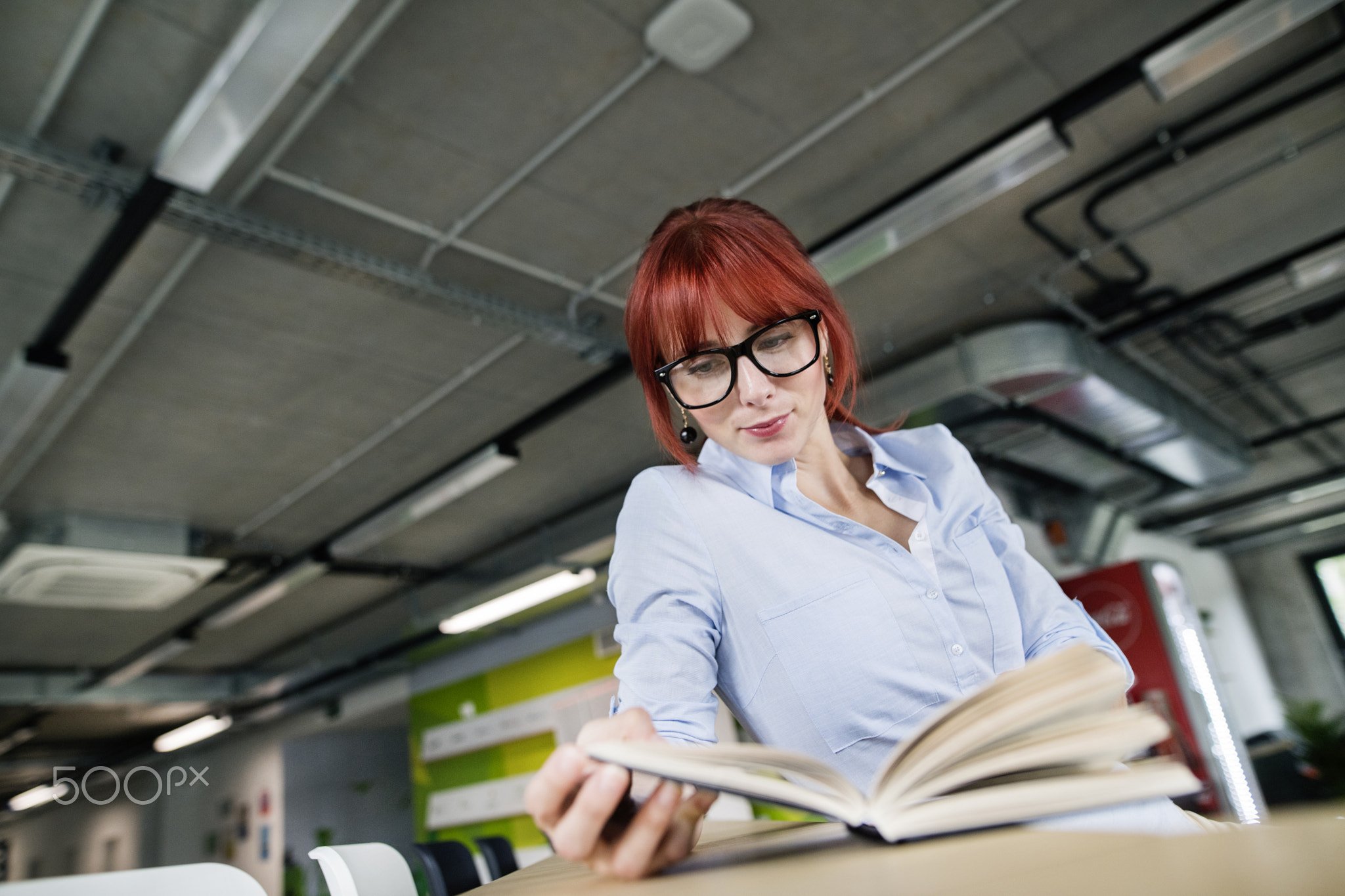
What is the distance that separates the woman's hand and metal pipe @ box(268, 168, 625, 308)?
341 cm

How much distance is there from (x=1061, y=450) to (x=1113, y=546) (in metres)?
2.60

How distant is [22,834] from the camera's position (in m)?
1.21

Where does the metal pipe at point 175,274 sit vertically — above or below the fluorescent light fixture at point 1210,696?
above

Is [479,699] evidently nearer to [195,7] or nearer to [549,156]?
[549,156]

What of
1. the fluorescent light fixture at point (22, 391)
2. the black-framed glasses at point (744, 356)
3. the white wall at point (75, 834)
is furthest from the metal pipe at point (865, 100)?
the fluorescent light fixture at point (22, 391)

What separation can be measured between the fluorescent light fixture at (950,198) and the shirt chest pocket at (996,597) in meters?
2.37

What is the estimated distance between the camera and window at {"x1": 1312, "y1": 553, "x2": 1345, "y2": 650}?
1189 centimetres

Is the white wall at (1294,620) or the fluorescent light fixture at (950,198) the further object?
the white wall at (1294,620)

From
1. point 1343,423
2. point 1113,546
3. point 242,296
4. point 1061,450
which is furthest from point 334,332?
point 1343,423

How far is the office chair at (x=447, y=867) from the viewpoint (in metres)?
2.37

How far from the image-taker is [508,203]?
3721 mm

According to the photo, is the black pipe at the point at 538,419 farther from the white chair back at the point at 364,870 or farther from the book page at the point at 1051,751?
the book page at the point at 1051,751

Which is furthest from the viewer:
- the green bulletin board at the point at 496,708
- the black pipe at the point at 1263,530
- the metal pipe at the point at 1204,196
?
the black pipe at the point at 1263,530

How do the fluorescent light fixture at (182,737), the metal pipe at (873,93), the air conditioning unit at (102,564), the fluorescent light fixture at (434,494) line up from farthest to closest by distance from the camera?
the fluorescent light fixture at (434,494)
the air conditioning unit at (102,564)
the metal pipe at (873,93)
the fluorescent light fixture at (182,737)
